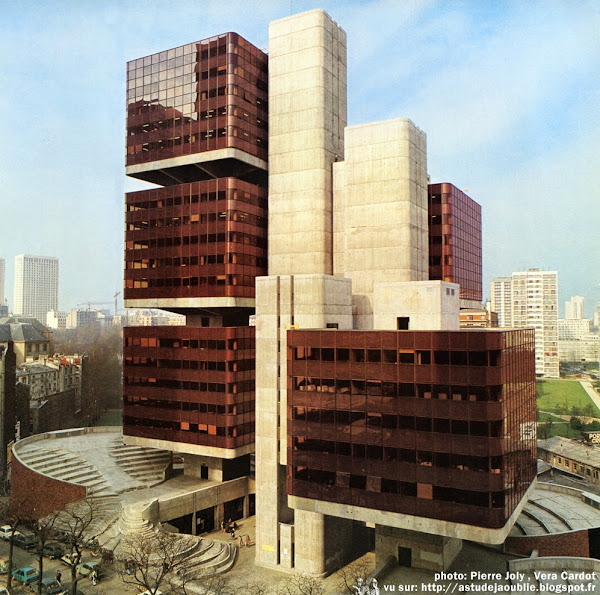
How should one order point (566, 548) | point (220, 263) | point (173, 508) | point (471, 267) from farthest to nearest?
1. point (471, 267)
2. point (220, 263)
3. point (173, 508)
4. point (566, 548)

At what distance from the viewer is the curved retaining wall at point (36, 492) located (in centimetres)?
7738

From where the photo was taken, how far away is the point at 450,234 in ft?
293

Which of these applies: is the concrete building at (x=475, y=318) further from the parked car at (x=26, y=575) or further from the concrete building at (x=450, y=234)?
the parked car at (x=26, y=575)

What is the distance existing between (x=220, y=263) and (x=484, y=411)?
48318 millimetres

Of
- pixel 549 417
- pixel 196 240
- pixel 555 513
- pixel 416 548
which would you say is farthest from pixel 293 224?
pixel 549 417

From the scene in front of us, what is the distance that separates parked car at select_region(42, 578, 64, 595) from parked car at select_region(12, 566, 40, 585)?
2.09 m

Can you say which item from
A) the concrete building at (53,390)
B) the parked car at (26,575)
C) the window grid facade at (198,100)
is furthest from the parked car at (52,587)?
the concrete building at (53,390)

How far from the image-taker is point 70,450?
92.1 metres

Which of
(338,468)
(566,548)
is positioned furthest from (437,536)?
(566,548)

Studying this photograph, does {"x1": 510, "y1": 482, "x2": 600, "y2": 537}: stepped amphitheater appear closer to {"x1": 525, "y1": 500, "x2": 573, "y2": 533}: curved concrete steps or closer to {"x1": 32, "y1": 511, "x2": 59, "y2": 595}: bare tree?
{"x1": 525, "y1": 500, "x2": 573, "y2": 533}: curved concrete steps

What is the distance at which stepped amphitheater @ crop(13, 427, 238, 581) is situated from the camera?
6712 centimetres

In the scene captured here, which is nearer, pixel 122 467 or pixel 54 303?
pixel 122 467

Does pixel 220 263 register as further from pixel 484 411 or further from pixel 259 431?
pixel 484 411

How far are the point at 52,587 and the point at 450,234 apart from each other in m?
75.4
